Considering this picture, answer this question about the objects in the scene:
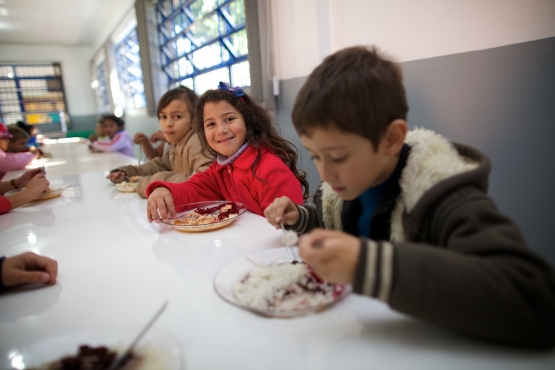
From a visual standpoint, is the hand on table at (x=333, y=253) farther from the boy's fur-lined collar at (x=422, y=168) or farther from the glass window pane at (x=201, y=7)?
the glass window pane at (x=201, y=7)

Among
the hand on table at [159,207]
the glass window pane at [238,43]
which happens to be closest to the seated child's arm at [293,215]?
the hand on table at [159,207]

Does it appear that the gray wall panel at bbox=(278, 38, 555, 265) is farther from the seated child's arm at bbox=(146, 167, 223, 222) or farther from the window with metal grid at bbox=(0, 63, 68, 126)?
the window with metal grid at bbox=(0, 63, 68, 126)

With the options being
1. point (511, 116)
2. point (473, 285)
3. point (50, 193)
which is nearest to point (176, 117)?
point (50, 193)

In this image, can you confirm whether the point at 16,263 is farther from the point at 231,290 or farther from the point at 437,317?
the point at 437,317

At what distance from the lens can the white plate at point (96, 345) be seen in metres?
0.46

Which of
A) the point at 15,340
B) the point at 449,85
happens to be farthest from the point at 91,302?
the point at 449,85

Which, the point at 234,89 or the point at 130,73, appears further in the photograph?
the point at 130,73

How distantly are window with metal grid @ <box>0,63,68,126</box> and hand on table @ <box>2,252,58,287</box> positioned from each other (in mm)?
9830

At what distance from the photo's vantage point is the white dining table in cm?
45

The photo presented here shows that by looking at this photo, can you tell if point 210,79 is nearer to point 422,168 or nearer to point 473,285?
point 422,168

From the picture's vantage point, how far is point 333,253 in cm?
47

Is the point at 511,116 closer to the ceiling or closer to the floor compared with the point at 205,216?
closer to the ceiling

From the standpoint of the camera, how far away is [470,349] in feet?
1.47

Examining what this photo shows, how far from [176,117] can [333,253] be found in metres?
1.75
